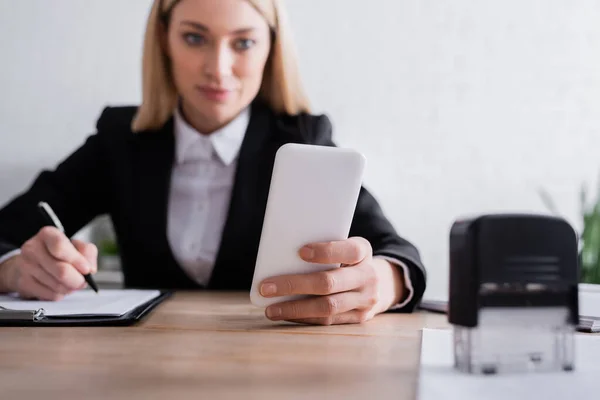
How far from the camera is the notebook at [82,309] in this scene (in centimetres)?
75

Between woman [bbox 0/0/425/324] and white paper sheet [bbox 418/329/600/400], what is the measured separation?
23.5 inches

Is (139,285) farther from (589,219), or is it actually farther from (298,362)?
(589,219)

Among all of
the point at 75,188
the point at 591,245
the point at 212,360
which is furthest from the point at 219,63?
the point at 591,245

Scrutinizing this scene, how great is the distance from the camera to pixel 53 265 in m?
0.93

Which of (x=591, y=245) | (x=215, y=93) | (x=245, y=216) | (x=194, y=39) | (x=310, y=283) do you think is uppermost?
(x=194, y=39)

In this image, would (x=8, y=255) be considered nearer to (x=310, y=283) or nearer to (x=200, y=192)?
(x=200, y=192)

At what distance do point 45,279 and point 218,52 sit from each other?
0.59 metres

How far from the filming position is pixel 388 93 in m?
2.29

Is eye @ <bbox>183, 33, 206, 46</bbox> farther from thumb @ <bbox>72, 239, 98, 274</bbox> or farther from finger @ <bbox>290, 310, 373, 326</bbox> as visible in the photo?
finger @ <bbox>290, 310, 373, 326</bbox>

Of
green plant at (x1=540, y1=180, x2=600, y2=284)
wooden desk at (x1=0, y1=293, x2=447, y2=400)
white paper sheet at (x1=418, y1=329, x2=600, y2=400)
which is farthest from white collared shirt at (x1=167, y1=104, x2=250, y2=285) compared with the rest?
green plant at (x1=540, y1=180, x2=600, y2=284)

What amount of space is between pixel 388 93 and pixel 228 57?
3.55ft

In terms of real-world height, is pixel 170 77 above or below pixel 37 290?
above

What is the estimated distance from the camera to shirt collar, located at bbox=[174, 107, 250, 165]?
1401mm

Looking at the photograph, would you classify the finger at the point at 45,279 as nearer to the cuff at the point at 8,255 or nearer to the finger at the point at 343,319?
the cuff at the point at 8,255
